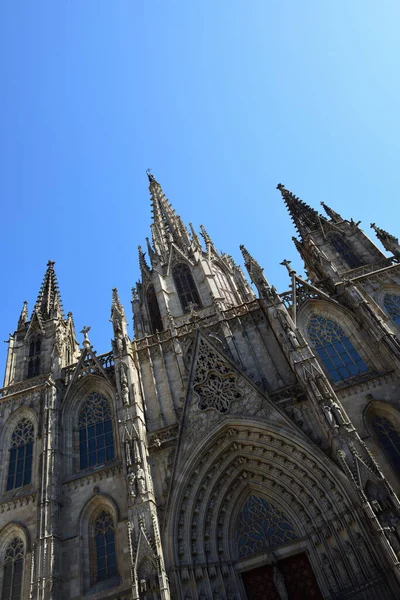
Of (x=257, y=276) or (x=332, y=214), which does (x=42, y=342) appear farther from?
(x=332, y=214)

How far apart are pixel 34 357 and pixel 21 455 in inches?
260

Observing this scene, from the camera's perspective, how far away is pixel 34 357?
23.8 meters

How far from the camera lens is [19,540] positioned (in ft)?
51.6

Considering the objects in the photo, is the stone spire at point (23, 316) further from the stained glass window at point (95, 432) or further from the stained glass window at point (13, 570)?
the stained glass window at point (13, 570)

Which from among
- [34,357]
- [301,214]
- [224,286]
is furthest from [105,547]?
[301,214]

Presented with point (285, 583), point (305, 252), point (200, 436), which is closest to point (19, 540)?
point (200, 436)

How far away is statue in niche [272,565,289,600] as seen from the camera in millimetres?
12992

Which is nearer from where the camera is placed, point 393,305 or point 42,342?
point 393,305

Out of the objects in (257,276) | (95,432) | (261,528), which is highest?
(257,276)

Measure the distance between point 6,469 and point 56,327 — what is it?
901 centimetres

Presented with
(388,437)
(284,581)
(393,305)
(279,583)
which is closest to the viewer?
(279,583)

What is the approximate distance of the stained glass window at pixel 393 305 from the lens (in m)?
18.4

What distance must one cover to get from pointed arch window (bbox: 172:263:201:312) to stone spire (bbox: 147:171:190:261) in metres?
1.51

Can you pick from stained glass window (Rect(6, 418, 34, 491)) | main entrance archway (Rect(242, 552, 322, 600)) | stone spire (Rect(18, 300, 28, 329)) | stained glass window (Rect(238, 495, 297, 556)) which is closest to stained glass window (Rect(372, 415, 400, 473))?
stained glass window (Rect(238, 495, 297, 556))
